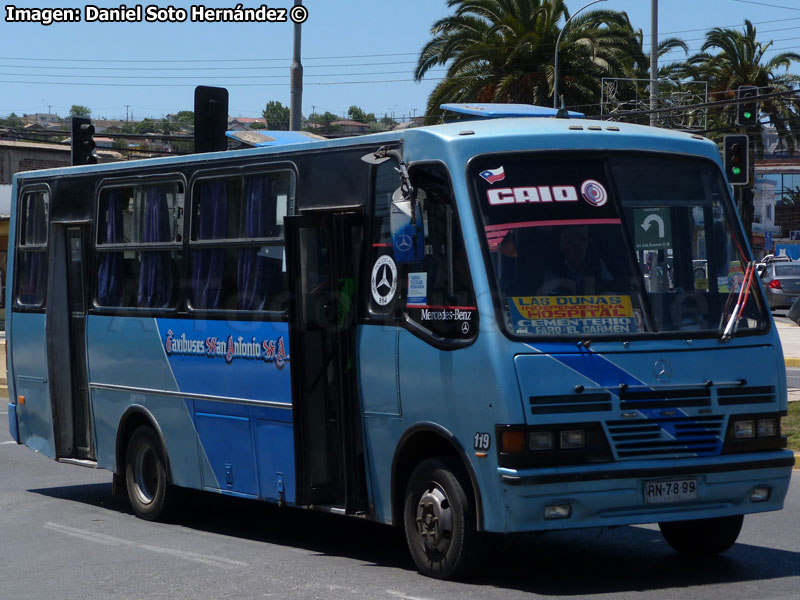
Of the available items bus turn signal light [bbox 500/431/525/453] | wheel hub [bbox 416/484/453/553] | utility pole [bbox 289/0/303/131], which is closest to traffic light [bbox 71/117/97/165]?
utility pole [bbox 289/0/303/131]

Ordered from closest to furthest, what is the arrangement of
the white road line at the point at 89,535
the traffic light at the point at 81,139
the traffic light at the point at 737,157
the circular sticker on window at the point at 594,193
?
the circular sticker on window at the point at 594,193
the white road line at the point at 89,535
the traffic light at the point at 737,157
the traffic light at the point at 81,139

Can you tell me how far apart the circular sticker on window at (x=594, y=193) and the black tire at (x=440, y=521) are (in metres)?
1.74

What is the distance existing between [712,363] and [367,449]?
90.7 inches

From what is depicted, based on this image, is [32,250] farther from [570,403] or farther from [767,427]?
[767,427]

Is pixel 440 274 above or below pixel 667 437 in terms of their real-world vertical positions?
above

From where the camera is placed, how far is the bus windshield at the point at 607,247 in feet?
24.6

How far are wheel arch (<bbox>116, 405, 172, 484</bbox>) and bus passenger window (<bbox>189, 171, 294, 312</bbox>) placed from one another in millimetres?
1213

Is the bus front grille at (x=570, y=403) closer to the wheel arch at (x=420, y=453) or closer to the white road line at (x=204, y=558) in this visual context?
the wheel arch at (x=420, y=453)

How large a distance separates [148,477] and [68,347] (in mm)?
1731

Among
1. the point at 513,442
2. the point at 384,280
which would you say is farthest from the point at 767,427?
the point at 384,280

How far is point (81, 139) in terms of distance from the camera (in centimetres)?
2070

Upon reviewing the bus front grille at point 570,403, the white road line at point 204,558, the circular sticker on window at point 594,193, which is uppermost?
the circular sticker on window at point 594,193

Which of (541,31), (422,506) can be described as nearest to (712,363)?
(422,506)

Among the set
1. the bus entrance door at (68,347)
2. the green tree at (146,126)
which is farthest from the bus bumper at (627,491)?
the green tree at (146,126)
